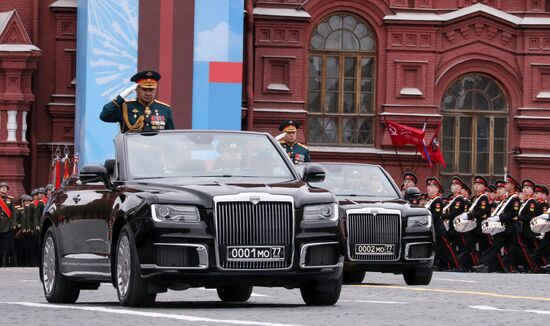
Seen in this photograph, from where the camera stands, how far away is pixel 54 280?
1566cm

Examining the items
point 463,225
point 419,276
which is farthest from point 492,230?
point 419,276

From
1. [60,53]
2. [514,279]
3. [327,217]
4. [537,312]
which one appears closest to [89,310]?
[327,217]

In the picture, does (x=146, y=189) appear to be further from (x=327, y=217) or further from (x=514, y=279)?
(x=514, y=279)

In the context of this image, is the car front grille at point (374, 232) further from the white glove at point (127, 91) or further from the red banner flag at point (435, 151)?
the red banner flag at point (435, 151)

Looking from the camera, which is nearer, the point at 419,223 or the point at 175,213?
the point at 175,213

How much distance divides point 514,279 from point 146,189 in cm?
931

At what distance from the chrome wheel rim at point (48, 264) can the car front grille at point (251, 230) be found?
2.70 meters

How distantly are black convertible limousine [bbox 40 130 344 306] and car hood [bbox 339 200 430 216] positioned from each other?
5.84 m

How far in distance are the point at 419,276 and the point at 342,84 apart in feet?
62.9

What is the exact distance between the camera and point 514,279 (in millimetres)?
22281

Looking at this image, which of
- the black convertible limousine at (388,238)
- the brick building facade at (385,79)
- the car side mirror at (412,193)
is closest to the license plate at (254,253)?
the black convertible limousine at (388,238)

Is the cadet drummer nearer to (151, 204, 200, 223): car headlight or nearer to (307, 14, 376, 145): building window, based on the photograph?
(151, 204, 200, 223): car headlight

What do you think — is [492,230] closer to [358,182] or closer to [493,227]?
[493,227]

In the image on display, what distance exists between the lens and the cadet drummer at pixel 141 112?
17.0 metres
